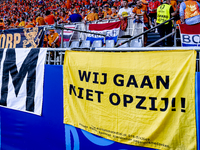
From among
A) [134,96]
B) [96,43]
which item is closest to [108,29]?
[96,43]

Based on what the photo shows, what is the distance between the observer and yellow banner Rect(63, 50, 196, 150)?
6.94ft

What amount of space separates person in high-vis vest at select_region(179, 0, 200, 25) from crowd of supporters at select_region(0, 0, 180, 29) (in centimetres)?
200

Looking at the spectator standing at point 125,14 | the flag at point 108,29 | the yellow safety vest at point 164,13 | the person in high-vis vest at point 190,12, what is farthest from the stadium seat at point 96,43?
the person in high-vis vest at point 190,12

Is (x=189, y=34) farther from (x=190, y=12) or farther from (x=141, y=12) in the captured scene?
(x=141, y=12)

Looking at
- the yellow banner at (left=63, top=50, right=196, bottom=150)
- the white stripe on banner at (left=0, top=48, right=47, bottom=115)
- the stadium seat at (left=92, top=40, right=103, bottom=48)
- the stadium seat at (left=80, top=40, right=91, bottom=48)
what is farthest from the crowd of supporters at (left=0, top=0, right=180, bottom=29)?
the yellow banner at (left=63, top=50, right=196, bottom=150)

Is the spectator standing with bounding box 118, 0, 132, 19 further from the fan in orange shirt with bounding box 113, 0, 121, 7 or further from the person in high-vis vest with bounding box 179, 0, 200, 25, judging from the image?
the fan in orange shirt with bounding box 113, 0, 121, 7

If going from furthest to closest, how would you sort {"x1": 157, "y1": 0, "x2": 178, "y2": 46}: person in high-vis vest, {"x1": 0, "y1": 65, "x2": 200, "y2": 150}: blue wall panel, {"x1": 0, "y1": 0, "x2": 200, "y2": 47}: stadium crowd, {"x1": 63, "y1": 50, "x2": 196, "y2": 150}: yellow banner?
{"x1": 0, "y1": 0, "x2": 200, "y2": 47}: stadium crowd, {"x1": 157, "y1": 0, "x2": 178, "y2": 46}: person in high-vis vest, {"x1": 0, "y1": 65, "x2": 200, "y2": 150}: blue wall panel, {"x1": 63, "y1": 50, "x2": 196, "y2": 150}: yellow banner

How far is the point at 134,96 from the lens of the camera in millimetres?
2426

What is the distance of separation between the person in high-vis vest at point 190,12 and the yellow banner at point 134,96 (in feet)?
14.2

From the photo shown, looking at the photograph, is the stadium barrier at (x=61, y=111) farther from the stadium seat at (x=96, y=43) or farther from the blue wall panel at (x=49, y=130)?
the stadium seat at (x=96, y=43)

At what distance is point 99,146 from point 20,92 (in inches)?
76.0

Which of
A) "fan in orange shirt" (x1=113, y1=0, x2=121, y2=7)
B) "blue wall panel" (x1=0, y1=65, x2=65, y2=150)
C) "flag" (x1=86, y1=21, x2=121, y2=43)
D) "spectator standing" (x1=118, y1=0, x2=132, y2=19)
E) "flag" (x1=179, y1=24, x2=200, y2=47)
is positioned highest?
"fan in orange shirt" (x1=113, y1=0, x2=121, y2=7)

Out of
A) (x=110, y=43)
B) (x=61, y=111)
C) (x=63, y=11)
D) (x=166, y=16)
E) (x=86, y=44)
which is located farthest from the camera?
(x=63, y=11)

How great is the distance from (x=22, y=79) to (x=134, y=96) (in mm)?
2308
